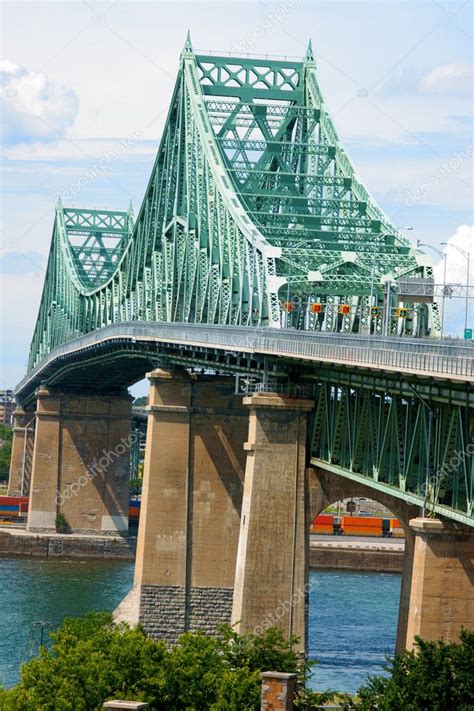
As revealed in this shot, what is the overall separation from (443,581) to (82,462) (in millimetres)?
78592

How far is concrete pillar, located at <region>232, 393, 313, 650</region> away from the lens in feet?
215

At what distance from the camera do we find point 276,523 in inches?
2598

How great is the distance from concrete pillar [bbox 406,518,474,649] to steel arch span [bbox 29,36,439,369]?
56.8 feet

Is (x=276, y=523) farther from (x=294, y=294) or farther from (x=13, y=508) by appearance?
(x=13, y=508)

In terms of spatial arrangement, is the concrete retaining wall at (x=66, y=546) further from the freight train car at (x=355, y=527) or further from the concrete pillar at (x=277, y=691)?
the concrete pillar at (x=277, y=691)

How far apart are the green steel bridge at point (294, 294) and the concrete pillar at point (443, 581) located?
28.0 inches

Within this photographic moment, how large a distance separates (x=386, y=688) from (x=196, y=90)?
50.0 m

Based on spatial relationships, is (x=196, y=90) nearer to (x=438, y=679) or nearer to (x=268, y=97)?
(x=268, y=97)

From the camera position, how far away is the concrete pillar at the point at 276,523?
215 feet

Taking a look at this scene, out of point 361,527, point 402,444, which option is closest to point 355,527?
point 361,527

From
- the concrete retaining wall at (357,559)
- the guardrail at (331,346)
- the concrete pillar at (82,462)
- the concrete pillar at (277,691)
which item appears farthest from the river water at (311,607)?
the concrete pillar at (277,691)

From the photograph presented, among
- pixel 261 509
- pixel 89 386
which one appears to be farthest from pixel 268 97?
pixel 89 386

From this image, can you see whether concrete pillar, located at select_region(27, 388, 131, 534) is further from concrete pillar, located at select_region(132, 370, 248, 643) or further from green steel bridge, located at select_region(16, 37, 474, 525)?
concrete pillar, located at select_region(132, 370, 248, 643)

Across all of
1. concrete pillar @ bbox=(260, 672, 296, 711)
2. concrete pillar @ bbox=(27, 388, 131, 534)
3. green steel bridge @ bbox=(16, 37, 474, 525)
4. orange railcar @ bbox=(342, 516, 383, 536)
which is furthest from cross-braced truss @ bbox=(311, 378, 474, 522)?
orange railcar @ bbox=(342, 516, 383, 536)
